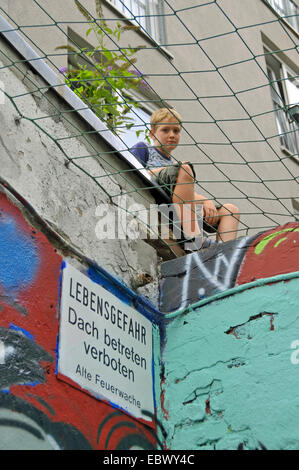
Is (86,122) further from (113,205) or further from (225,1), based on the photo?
(225,1)

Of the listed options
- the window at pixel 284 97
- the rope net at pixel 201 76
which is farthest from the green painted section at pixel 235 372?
the window at pixel 284 97

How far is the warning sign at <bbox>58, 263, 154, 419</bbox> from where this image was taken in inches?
→ 85.6

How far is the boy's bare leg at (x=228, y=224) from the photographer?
10.8 ft

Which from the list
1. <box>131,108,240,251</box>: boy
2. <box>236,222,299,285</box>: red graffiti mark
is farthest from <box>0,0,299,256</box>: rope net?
<box>236,222,299,285</box>: red graffiti mark

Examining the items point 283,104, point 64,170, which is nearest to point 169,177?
point 64,170

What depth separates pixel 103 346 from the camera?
232 cm

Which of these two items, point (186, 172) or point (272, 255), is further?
point (186, 172)

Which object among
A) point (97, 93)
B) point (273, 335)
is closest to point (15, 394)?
point (273, 335)

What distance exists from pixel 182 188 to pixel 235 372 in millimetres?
993

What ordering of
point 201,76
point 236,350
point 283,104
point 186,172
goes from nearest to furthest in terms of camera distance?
point 236,350 < point 186,172 < point 201,76 < point 283,104

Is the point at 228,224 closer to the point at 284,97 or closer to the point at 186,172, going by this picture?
the point at 186,172

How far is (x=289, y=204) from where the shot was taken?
6781 mm

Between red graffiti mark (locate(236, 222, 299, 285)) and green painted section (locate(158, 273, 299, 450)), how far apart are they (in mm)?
52

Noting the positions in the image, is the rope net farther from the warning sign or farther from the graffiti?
the warning sign
